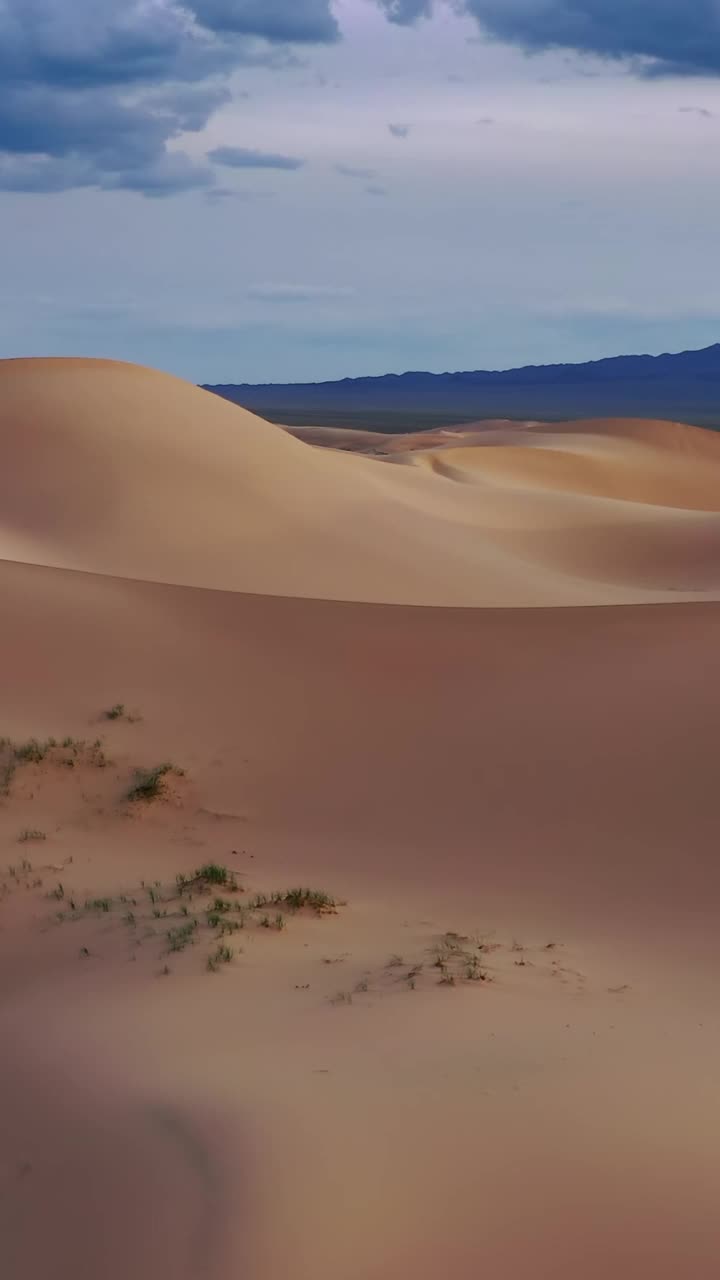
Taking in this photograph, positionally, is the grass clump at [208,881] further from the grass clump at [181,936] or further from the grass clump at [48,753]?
the grass clump at [48,753]

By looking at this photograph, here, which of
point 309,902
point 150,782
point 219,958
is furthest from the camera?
point 150,782

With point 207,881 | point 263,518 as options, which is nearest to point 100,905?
point 207,881

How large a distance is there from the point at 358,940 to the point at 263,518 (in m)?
16.0

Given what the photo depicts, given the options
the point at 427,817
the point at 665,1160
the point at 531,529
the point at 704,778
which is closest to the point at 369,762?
the point at 427,817

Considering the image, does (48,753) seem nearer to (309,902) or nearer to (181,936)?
(309,902)

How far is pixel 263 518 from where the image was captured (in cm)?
2222

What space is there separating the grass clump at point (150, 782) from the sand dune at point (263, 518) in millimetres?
9286

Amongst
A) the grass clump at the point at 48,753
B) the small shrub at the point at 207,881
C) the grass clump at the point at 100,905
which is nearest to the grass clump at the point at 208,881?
the small shrub at the point at 207,881

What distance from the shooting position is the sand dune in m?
20.0

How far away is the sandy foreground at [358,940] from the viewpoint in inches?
154

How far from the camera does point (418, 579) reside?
20.4 metres

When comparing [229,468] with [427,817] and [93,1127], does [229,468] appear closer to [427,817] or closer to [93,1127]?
[427,817]

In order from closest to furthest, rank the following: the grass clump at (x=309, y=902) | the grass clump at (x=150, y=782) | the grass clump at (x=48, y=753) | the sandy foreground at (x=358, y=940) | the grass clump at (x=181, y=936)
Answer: the sandy foreground at (x=358, y=940), the grass clump at (x=181, y=936), the grass clump at (x=309, y=902), the grass clump at (x=150, y=782), the grass clump at (x=48, y=753)

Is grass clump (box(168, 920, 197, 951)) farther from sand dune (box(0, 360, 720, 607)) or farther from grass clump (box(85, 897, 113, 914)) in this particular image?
sand dune (box(0, 360, 720, 607))
